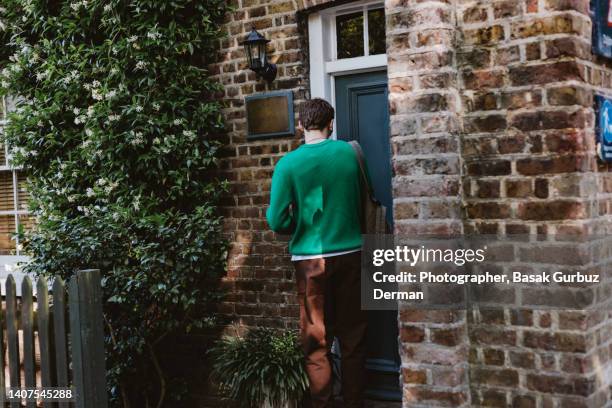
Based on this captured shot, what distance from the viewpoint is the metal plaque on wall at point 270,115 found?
17.4ft

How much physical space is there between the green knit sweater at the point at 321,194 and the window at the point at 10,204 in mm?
3890

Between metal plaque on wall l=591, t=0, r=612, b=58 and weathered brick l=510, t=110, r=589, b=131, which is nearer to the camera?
weathered brick l=510, t=110, r=589, b=131

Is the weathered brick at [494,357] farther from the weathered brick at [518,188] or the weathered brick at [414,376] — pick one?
the weathered brick at [518,188]

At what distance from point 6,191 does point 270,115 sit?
11.6 feet

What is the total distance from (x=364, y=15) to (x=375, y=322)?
227cm

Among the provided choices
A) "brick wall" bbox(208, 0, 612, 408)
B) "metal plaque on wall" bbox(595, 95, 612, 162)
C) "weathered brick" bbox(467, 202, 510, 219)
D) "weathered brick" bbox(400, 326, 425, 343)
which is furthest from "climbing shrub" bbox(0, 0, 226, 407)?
"metal plaque on wall" bbox(595, 95, 612, 162)

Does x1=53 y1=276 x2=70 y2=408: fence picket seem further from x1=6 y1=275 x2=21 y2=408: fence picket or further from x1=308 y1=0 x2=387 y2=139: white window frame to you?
x1=308 y1=0 x2=387 y2=139: white window frame

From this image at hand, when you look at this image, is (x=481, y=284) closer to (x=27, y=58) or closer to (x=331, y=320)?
(x=331, y=320)

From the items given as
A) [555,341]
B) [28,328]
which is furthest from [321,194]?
[28,328]

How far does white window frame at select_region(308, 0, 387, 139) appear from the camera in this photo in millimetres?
5203

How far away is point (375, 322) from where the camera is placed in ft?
17.2

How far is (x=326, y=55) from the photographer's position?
532cm

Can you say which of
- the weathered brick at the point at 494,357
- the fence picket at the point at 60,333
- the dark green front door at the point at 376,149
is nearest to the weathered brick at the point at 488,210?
the weathered brick at the point at 494,357

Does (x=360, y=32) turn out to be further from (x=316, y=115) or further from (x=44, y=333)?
(x=44, y=333)
